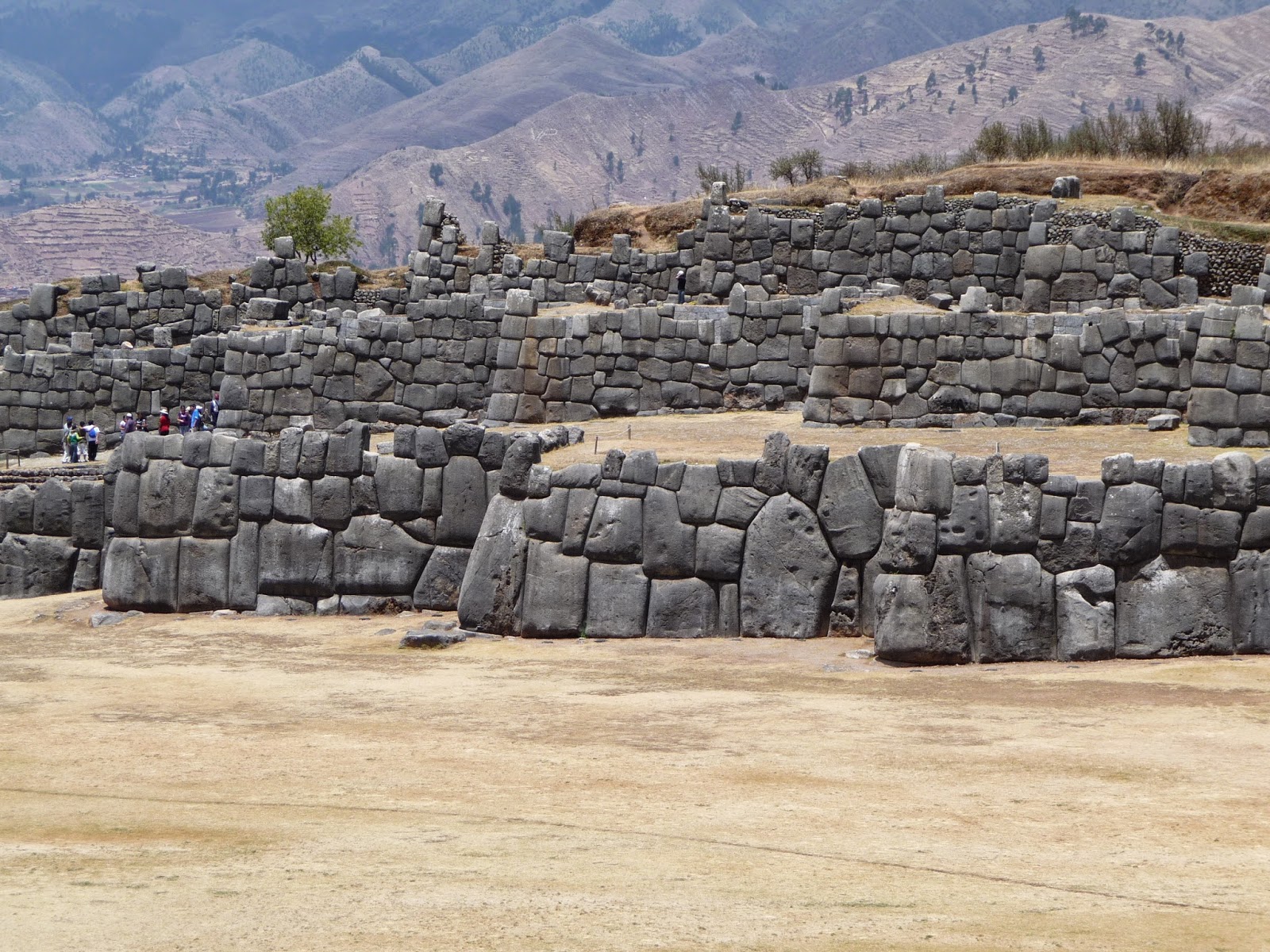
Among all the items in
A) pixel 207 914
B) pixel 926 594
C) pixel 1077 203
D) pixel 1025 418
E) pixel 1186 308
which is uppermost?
pixel 1077 203

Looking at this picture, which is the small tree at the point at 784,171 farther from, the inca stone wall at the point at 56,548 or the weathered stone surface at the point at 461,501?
the weathered stone surface at the point at 461,501

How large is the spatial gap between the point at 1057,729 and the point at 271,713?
22.6 feet

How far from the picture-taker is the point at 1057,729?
15008mm

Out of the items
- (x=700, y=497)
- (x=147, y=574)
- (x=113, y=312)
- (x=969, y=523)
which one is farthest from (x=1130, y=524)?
(x=113, y=312)

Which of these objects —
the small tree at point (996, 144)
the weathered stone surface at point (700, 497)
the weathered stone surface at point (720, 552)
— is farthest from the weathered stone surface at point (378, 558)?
the small tree at point (996, 144)

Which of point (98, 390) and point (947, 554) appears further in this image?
point (98, 390)

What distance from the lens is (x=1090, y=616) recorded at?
1800 cm

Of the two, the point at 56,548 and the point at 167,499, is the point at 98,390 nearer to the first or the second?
the point at 56,548

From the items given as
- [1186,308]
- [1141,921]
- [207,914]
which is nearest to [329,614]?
[207,914]

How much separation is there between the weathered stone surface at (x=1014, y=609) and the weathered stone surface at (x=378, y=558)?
710 centimetres

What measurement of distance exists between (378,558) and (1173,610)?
30.5 ft

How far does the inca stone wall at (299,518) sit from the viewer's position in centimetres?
2203

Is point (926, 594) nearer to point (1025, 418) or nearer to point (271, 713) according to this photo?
point (271, 713)

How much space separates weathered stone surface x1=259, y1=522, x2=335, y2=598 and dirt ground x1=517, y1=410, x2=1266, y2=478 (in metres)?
2.96
